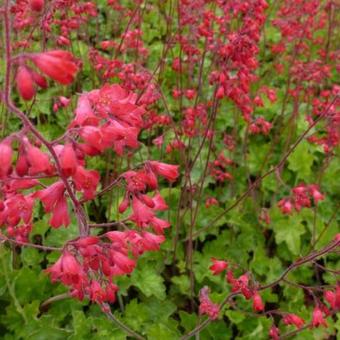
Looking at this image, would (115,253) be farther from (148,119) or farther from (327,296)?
(148,119)

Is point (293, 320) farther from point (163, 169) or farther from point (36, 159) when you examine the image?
point (36, 159)

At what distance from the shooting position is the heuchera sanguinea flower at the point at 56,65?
4.24 ft

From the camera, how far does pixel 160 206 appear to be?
214 centimetres

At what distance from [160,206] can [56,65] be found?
0.96m

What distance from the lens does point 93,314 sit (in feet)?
10.2

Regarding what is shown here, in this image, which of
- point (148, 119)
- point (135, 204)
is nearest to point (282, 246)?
point (148, 119)

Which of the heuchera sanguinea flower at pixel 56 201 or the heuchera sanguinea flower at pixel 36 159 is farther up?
the heuchera sanguinea flower at pixel 36 159

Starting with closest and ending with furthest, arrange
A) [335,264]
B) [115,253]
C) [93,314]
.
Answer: [115,253] → [93,314] → [335,264]

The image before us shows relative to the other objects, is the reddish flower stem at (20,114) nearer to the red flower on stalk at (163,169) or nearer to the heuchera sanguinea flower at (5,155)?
the heuchera sanguinea flower at (5,155)

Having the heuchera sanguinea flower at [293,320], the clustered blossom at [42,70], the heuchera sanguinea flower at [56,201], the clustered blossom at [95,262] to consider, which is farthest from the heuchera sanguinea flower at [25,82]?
the heuchera sanguinea flower at [293,320]

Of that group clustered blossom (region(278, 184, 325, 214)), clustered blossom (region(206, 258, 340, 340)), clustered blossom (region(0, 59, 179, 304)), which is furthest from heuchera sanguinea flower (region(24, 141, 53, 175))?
clustered blossom (region(278, 184, 325, 214))

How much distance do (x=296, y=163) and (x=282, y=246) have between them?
2.39 feet

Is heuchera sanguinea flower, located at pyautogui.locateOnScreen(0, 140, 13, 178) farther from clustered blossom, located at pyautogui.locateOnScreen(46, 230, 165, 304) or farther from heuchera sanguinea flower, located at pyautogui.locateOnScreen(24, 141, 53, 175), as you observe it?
clustered blossom, located at pyautogui.locateOnScreen(46, 230, 165, 304)

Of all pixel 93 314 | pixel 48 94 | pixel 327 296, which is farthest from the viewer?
pixel 48 94
